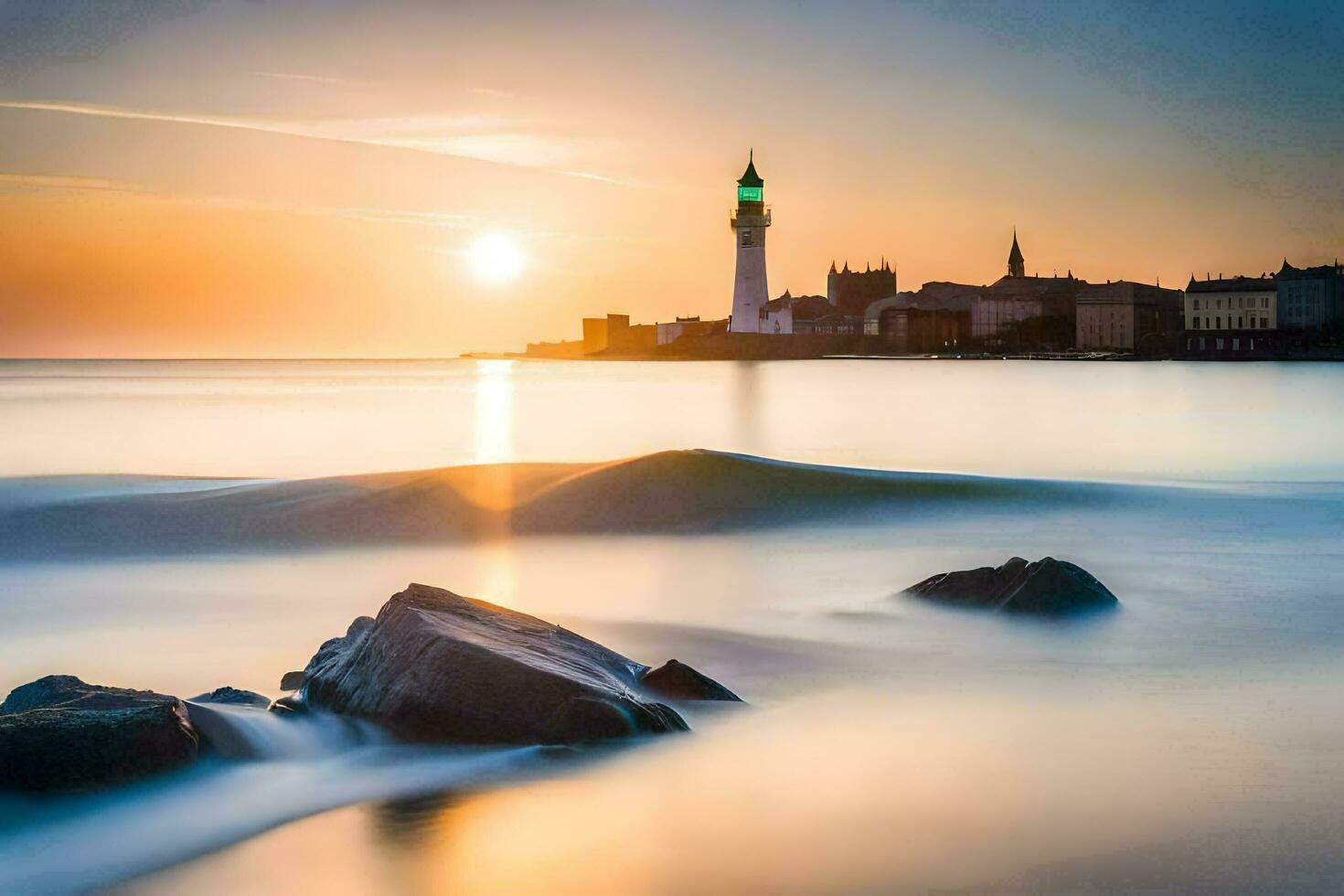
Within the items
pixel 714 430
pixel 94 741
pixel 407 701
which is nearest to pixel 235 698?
pixel 407 701

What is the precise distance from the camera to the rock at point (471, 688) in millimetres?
5902

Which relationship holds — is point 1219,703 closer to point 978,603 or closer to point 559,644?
point 978,603

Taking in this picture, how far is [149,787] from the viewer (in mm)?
5262

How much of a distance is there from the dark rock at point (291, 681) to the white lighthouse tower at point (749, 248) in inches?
5416

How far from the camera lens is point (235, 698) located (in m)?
6.56

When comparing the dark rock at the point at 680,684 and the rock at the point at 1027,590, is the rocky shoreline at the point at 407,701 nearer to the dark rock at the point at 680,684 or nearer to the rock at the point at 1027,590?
the dark rock at the point at 680,684

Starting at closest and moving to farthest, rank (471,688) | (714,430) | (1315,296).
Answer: (471,688)
(714,430)
(1315,296)

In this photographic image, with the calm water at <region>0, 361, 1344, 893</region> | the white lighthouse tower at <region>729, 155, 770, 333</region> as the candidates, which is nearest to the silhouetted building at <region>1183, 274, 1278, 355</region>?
the white lighthouse tower at <region>729, 155, 770, 333</region>

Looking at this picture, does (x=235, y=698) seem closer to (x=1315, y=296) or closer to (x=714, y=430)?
(x=714, y=430)

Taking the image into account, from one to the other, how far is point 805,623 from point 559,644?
10.9 ft

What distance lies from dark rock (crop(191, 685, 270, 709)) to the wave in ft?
22.6

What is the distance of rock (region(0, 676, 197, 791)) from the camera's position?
16.8 ft

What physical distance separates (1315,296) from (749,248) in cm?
5855

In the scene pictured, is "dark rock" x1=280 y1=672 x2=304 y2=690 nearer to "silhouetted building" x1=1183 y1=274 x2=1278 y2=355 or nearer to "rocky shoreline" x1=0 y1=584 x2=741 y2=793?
"rocky shoreline" x1=0 y1=584 x2=741 y2=793
